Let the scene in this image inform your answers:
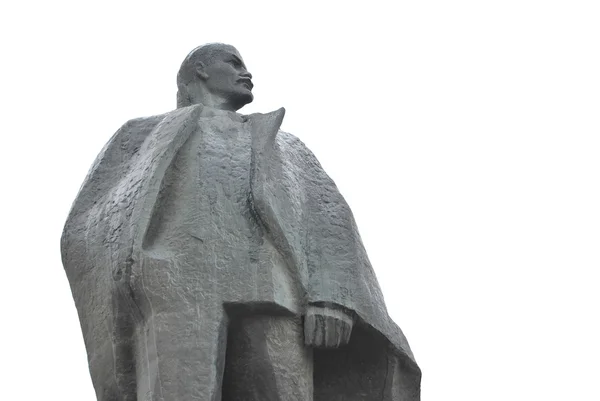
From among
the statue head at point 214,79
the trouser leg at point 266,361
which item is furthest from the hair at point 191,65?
the trouser leg at point 266,361

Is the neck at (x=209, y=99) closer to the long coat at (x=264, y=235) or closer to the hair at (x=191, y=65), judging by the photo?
the hair at (x=191, y=65)

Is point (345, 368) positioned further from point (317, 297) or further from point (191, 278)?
point (191, 278)

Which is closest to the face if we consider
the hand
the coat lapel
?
the coat lapel

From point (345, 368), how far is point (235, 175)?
4.04ft

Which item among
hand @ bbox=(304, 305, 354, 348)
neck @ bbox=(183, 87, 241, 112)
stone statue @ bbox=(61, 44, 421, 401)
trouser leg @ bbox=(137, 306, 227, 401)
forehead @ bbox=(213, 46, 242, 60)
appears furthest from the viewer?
forehead @ bbox=(213, 46, 242, 60)

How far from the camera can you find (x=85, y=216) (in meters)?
9.01

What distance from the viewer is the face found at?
9.62 m

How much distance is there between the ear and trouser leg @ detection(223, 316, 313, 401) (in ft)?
5.99

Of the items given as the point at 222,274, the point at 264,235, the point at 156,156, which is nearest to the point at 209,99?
the point at 156,156

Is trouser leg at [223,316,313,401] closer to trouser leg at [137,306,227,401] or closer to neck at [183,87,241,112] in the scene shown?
trouser leg at [137,306,227,401]

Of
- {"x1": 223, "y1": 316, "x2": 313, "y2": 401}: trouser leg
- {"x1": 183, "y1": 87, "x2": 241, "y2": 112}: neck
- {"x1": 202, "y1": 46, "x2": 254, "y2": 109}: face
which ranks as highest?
{"x1": 202, "y1": 46, "x2": 254, "y2": 109}: face

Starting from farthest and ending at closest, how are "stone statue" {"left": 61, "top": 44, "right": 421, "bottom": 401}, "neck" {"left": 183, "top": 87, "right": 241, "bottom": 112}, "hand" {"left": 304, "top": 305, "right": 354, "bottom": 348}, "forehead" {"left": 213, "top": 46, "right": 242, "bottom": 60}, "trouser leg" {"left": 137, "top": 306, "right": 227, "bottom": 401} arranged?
"forehead" {"left": 213, "top": 46, "right": 242, "bottom": 60}, "neck" {"left": 183, "top": 87, "right": 241, "bottom": 112}, "hand" {"left": 304, "top": 305, "right": 354, "bottom": 348}, "stone statue" {"left": 61, "top": 44, "right": 421, "bottom": 401}, "trouser leg" {"left": 137, "top": 306, "right": 227, "bottom": 401}

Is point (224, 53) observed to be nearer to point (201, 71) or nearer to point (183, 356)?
point (201, 71)

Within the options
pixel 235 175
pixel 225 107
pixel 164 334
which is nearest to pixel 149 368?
pixel 164 334
